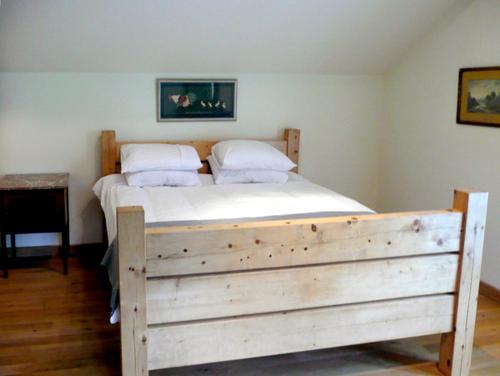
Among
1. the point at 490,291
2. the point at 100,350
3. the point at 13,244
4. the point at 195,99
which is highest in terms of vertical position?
the point at 195,99

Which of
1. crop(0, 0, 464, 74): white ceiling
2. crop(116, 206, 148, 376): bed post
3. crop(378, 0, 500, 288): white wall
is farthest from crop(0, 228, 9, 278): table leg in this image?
crop(378, 0, 500, 288): white wall

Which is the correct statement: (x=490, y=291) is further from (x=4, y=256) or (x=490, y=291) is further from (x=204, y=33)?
(x=4, y=256)

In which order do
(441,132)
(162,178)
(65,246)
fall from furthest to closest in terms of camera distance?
(441,132) < (65,246) < (162,178)

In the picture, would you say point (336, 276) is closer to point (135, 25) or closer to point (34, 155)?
point (135, 25)

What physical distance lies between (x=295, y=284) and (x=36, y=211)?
2260 mm

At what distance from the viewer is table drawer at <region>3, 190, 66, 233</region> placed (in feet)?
12.1

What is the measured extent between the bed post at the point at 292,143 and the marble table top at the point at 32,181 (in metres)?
1.79

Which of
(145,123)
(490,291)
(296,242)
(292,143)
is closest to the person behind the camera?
(296,242)

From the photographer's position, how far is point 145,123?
4211mm

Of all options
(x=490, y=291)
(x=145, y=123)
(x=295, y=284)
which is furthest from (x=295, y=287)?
(x=145, y=123)

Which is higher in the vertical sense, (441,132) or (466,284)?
(441,132)

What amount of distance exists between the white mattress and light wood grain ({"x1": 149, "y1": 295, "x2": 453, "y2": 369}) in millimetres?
674

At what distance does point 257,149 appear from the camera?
3916mm

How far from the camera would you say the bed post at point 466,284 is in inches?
96.7
